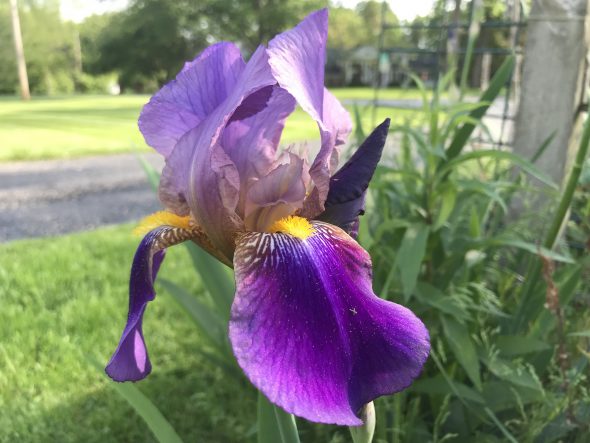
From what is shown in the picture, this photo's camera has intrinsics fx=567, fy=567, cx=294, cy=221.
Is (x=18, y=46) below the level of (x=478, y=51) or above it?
below

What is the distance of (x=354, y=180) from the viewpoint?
0.86 m

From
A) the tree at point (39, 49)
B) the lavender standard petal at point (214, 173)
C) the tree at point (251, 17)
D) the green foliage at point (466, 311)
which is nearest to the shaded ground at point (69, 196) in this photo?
the green foliage at point (466, 311)

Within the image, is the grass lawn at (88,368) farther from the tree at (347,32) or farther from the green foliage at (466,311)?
the tree at (347,32)

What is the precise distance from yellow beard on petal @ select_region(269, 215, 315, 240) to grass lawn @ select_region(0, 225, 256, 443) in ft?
2.56

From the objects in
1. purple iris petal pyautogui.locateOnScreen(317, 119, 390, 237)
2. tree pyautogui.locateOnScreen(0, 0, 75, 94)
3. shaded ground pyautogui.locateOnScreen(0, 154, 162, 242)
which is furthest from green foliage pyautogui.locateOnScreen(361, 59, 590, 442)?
tree pyautogui.locateOnScreen(0, 0, 75, 94)

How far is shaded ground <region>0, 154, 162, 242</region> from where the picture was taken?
4.75 m

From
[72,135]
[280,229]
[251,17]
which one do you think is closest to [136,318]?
[280,229]

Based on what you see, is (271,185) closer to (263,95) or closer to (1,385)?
(263,95)

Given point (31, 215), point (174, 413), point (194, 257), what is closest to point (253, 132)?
point (194, 257)

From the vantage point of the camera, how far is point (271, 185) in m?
0.86

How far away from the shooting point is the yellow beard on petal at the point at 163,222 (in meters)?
0.94

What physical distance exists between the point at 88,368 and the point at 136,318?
4.53 feet

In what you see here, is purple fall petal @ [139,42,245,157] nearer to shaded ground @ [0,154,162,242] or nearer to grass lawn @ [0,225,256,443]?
grass lawn @ [0,225,256,443]

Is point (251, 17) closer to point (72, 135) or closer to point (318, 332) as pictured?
point (72, 135)
